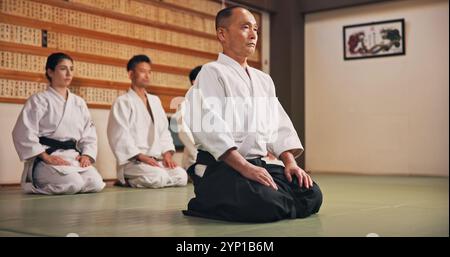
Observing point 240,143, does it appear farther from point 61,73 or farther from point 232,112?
point 61,73

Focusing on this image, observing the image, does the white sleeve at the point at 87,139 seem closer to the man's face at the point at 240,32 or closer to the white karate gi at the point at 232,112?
the white karate gi at the point at 232,112

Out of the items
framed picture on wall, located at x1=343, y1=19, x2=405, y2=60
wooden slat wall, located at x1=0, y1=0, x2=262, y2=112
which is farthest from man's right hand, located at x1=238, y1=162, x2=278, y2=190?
framed picture on wall, located at x1=343, y1=19, x2=405, y2=60

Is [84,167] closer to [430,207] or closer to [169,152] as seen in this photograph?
[169,152]

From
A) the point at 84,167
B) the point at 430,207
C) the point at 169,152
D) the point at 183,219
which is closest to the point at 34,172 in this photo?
the point at 84,167

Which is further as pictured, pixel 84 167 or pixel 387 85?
pixel 387 85

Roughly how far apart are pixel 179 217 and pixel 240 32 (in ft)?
3.49

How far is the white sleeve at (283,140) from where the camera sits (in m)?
3.02

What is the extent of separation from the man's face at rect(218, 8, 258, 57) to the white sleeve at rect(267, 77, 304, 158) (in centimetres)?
41

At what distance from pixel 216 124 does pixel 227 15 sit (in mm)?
637

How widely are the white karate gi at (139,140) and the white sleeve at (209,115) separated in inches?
94.6

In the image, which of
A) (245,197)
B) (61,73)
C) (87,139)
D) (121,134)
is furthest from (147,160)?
(245,197)

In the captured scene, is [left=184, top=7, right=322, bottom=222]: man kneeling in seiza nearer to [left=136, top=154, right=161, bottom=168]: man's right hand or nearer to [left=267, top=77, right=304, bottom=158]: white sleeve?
[left=267, top=77, right=304, bottom=158]: white sleeve

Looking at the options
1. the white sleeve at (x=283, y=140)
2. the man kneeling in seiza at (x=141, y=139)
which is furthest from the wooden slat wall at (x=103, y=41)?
the white sleeve at (x=283, y=140)

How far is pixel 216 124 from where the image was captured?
8.90 ft
